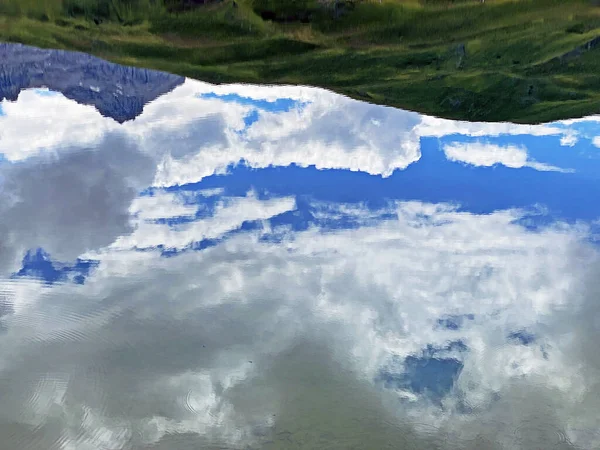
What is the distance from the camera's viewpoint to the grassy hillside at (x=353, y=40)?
5172 inches

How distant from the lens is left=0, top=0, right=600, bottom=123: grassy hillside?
431 ft

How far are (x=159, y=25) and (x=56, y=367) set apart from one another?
99826mm

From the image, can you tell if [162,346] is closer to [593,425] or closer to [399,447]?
[399,447]

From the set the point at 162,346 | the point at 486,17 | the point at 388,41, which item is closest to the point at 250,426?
the point at 162,346

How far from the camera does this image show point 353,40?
452 ft

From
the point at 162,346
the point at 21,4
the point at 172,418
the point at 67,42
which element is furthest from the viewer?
the point at 21,4

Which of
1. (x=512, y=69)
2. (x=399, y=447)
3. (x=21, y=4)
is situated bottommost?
(x=399, y=447)

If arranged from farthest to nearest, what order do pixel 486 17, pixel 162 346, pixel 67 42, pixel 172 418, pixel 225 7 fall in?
pixel 67 42 < pixel 225 7 < pixel 486 17 < pixel 162 346 < pixel 172 418

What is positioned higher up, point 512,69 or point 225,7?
point 225,7

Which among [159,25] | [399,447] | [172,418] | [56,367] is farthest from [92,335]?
[159,25]

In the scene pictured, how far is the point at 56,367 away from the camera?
89.6m

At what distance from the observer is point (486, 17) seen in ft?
427

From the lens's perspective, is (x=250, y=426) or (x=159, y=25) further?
(x=159, y=25)

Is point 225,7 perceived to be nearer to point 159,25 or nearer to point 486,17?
point 159,25
